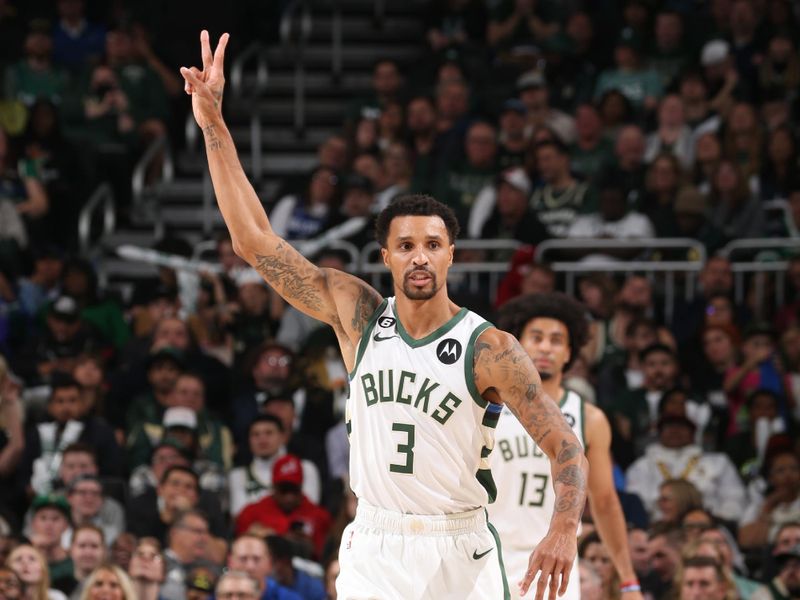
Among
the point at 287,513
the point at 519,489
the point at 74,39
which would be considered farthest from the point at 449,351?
the point at 74,39

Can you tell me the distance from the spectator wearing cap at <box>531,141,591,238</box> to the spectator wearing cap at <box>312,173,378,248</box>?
1.37m

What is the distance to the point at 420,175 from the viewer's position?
14.8 metres

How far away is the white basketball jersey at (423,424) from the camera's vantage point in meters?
6.09

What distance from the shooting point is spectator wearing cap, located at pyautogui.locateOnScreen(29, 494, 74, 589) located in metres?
10.8

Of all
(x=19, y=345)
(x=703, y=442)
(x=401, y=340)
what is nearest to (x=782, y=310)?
(x=703, y=442)

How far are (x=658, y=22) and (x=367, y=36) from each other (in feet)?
11.3

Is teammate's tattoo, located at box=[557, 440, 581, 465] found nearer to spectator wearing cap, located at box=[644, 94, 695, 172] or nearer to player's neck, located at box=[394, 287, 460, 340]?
player's neck, located at box=[394, 287, 460, 340]

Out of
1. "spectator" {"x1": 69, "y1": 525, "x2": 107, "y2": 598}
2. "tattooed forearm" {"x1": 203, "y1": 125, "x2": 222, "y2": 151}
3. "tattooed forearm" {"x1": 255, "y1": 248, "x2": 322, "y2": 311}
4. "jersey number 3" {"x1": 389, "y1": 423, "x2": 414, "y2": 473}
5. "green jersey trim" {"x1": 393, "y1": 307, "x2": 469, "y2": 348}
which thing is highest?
"tattooed forearm" {"x1": 203, "y1": 125, "x2": 222, "y2": 151}

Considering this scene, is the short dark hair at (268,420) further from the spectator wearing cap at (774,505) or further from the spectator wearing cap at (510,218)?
the spectator wearing cap at (774,505)

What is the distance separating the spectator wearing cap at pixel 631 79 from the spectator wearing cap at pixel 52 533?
7079 millimetres

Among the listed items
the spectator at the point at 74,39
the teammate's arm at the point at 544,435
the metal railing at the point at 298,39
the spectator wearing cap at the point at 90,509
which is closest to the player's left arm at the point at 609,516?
the teammate's arm at the point at 544,435

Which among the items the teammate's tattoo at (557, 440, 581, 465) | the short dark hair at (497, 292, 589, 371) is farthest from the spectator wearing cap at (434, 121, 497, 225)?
the teammate's tattoo at (557, 440, 581, 465)

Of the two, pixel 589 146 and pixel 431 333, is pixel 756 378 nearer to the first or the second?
pixel 589 146

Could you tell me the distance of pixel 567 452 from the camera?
585 cm
